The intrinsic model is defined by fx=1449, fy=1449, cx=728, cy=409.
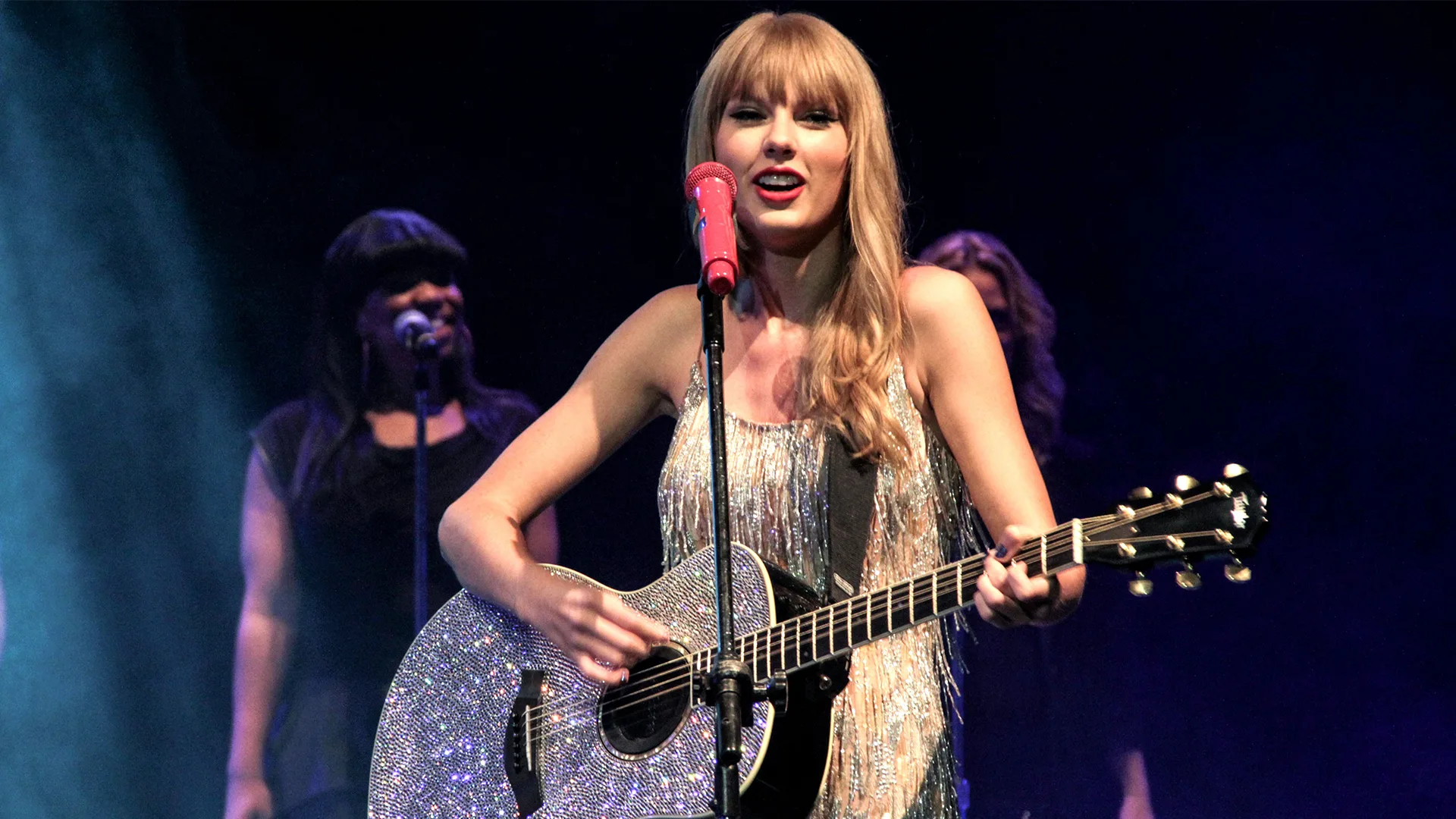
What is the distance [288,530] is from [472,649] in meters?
2.35

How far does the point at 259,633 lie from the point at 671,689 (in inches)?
113

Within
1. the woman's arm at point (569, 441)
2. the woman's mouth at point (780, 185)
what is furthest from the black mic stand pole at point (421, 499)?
the woman's mouth at point (780, 185)

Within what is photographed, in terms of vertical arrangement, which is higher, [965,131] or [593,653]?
[965,131]

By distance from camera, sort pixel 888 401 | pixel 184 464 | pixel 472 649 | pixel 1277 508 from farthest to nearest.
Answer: pixel 184 464, pixel 1277 508, pixel 472 649, pixel 888 401

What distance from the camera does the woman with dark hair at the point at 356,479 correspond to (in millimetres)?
4836

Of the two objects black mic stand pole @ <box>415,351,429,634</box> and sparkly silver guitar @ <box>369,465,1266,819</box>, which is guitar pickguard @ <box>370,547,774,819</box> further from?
black mic stand pole @ <box>415,351,429,634</box>

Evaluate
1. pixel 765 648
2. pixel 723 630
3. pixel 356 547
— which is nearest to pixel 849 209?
pixel 765 648

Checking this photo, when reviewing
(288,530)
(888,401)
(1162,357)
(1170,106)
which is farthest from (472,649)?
(1170,106)

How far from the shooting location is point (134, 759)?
5074mm

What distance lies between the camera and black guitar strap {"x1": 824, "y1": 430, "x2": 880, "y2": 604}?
2482mm

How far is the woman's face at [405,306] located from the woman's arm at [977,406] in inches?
104

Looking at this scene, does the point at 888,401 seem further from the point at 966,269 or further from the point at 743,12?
the point at 743,12

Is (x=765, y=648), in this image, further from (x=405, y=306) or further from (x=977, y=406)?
(x=405, y=306)

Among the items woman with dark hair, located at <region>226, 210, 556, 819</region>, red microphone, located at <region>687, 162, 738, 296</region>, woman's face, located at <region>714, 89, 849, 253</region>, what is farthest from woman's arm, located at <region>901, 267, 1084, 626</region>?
woman with dark hair, located at <region>226, 210, 556, 819</region>
